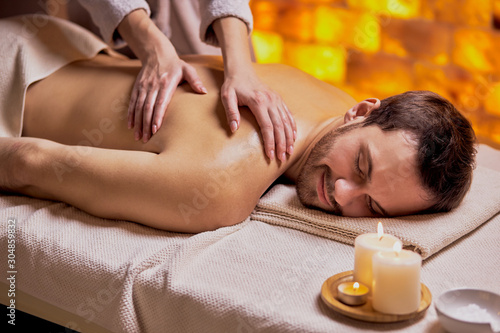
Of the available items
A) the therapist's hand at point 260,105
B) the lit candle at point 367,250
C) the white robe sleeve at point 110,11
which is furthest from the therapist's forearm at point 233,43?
the lit candle at point 367,250

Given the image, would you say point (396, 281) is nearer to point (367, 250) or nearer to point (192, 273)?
point (367, 250)

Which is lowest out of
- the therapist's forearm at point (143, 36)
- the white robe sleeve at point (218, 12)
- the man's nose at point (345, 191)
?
the man's nose at point (345, 191)

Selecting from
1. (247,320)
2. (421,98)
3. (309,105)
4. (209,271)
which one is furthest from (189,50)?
(247,320)

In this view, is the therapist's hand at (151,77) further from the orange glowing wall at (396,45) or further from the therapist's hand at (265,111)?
the orange glowing wall at (396,45)

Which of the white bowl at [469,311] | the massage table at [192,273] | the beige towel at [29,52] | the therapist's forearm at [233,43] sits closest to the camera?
the white bowl at [469,311]

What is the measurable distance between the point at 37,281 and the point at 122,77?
2.41 feet

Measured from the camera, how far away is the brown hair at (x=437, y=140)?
1451mm

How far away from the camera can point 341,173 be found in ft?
4.94

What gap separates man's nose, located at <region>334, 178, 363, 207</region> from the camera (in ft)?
4.78

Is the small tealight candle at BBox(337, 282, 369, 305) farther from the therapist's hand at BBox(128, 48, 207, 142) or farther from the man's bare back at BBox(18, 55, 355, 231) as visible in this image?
the therapist's hand at BBox(128, 48, 207, 142)

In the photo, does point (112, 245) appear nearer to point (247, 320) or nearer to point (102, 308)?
point (102, 308)

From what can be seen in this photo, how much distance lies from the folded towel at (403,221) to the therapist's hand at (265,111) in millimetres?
140

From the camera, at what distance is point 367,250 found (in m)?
1.15

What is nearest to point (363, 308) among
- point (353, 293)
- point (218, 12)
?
point (353, 293)
